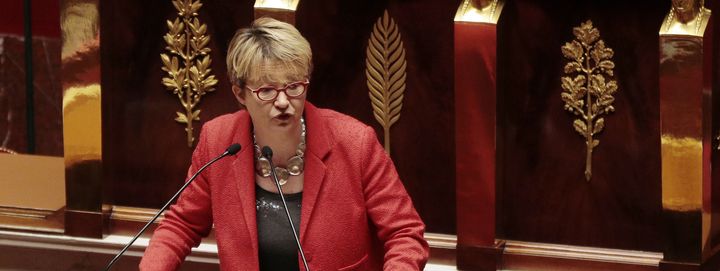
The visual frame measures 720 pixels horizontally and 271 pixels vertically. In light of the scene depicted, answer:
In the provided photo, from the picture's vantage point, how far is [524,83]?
361 centimetres

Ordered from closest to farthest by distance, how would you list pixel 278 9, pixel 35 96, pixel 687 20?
pixel 687 20 < pixel 278 9 < pixel 35 96

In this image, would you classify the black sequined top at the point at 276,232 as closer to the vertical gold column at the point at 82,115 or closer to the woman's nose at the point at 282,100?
the woman's nose at the point at 282,100

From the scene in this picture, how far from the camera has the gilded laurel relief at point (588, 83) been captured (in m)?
3.52

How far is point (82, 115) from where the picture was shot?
393cm

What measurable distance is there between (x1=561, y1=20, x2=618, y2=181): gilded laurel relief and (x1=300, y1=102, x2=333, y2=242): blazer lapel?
31.1 inches

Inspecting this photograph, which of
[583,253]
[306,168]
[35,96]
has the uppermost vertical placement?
[35,96]

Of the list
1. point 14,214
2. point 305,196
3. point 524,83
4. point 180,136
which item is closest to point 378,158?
point 305,196

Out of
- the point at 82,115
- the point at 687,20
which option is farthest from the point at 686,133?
the point at 82,115

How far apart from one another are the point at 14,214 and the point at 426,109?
1102 mm

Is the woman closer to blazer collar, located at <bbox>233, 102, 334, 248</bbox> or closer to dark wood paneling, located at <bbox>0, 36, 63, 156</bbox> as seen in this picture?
blazer collar, located at <bbox>233, 102, 334, 248</bbox>

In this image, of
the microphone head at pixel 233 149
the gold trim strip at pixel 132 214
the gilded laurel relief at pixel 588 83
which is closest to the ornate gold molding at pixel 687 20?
the gilded laurel relief at pixel 588 83

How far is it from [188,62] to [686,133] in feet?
3.90

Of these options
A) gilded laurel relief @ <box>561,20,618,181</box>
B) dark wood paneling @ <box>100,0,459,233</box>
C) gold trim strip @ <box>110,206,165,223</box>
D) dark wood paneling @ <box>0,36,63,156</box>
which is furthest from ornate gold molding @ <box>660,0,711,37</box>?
dark wood paneling @ <box>0,36,63,156</box>

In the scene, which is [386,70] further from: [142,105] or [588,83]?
[142,105]
